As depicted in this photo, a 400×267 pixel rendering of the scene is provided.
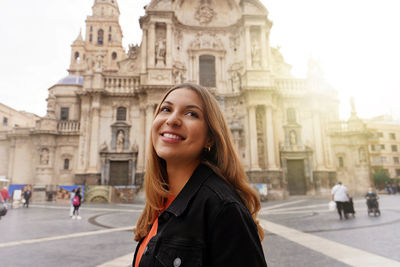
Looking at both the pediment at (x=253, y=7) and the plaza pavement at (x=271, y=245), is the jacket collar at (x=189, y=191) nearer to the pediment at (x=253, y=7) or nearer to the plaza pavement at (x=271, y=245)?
the plaza pavement at (x=271, y=245)

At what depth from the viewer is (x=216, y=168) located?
1440 millimetres

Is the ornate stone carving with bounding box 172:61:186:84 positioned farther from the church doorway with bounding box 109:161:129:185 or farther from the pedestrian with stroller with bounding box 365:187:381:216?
the pedestrian with stroller with bounding box 365:187:381:216

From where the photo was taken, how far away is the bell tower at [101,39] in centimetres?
4916

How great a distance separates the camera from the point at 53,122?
84.3 ft

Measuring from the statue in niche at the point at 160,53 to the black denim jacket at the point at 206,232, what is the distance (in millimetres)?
24144

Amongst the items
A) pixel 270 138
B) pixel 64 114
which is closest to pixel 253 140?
pixel 270 138

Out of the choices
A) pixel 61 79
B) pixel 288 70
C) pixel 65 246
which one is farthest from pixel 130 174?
pixel 288 70

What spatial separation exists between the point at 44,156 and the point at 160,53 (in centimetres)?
1492

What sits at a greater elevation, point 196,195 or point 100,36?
point 100,36

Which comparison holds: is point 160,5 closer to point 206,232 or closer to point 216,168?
point 216,168

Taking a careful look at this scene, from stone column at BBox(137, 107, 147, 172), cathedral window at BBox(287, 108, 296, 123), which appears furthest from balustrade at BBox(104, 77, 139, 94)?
cathedral window at BBox(287, 108, 296, 123)

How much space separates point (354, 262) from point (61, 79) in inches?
1283

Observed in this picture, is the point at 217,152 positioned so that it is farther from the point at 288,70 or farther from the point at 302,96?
the point at 288,70

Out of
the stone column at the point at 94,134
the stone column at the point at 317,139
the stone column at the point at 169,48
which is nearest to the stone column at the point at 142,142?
the stone column at the point at 94,134
